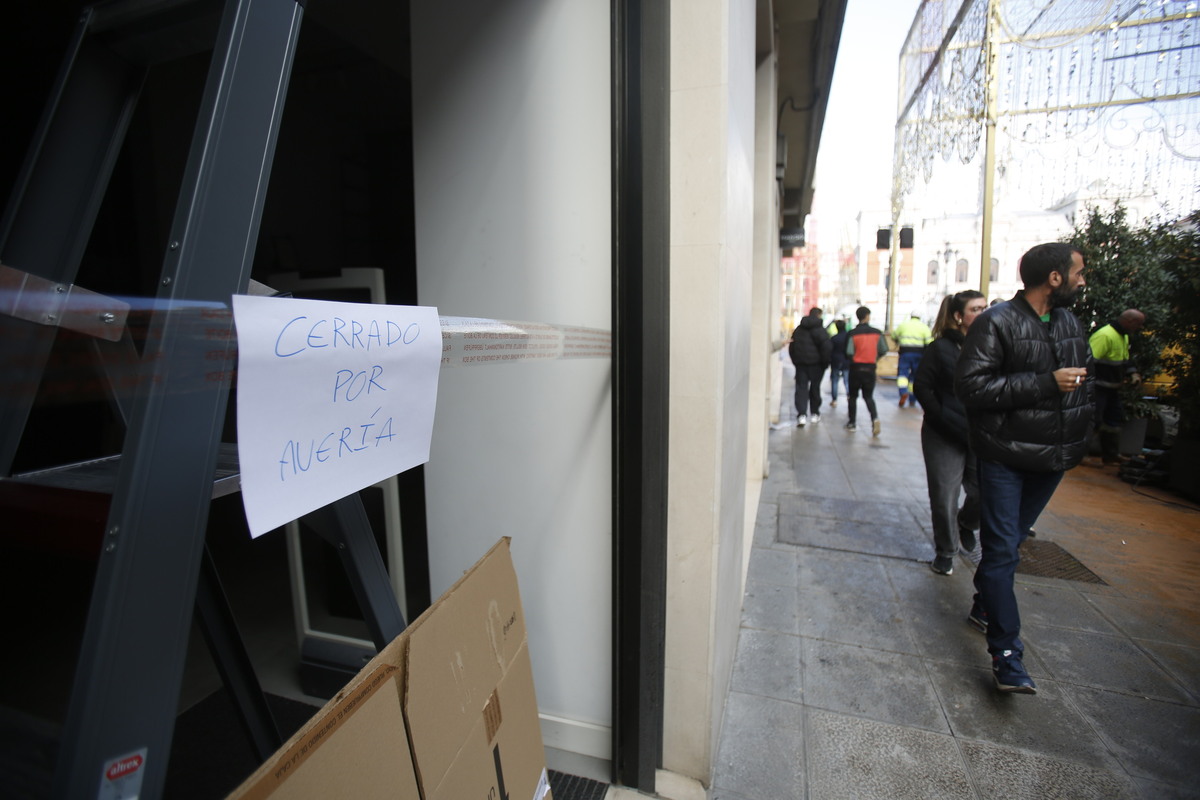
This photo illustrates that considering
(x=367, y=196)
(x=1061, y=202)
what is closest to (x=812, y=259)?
(x=1061, y=202)

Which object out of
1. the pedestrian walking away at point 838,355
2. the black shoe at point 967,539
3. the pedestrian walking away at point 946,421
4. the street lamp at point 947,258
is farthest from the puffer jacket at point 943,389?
the street lamp at point 947,258

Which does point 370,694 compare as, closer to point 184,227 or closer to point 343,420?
point 343,420

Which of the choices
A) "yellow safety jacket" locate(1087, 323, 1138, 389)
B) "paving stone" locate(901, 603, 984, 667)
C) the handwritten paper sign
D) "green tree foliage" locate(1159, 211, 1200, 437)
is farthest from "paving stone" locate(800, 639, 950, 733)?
"yellow safety jacket" locate(1087, 323, 1138, 389)

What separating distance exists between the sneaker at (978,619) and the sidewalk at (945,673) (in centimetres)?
6

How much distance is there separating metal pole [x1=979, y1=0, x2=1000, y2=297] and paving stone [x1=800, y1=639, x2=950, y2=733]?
11.3 ft

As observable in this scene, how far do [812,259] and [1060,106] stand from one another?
65011 mm

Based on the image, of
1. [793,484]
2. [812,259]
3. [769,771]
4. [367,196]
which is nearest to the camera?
[769,771]

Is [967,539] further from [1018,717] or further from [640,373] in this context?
[640,373]

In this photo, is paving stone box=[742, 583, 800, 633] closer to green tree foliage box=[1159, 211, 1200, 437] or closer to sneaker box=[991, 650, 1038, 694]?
sneaker box=[991, 650, 1038, 694]

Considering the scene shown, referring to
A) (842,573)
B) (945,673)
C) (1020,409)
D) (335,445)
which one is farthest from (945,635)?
(335,445)

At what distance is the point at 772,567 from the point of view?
13.3 ft

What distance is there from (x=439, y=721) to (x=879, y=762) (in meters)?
2.03

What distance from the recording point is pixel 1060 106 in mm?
4582

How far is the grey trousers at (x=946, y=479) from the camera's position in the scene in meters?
3.78
